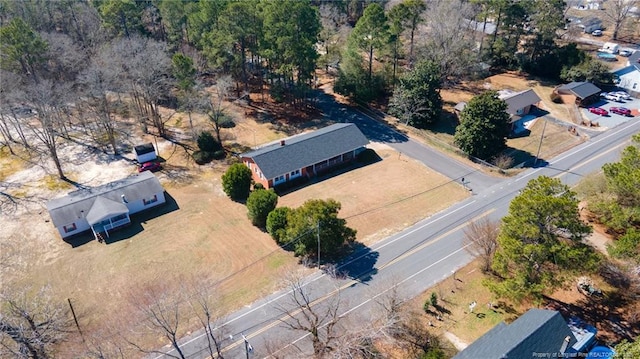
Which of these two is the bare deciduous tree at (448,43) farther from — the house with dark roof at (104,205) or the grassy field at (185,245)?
the house with dark roof at (104,205)

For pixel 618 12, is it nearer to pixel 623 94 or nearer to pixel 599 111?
pixel 623 94

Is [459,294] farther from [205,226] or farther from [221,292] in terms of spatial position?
[205,226]

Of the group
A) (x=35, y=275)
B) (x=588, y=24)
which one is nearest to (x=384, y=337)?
(x=35, y=275)

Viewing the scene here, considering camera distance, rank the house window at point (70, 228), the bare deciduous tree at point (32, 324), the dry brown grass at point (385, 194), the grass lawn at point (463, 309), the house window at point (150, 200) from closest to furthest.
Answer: the bare deciduous tree at point (32, 324) < the grass lawn at point (463, 309) < the house window at point (70, 228) < the dry brown grass at point (385, 194) < the house window at point (150, 200)

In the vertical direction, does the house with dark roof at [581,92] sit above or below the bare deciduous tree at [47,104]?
below

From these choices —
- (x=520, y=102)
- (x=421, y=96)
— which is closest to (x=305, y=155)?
(x=421, y=96)

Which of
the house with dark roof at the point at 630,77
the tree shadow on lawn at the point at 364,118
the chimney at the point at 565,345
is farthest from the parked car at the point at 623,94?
the chimney at the point at 565,345
